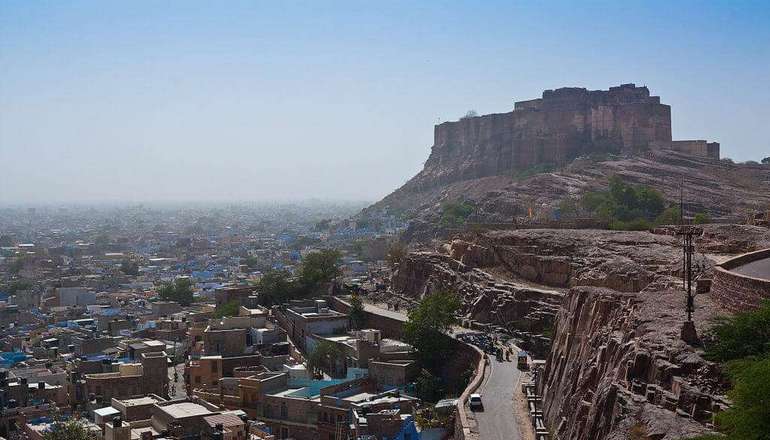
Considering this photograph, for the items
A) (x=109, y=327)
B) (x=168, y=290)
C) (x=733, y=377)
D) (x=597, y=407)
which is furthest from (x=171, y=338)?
(x=733, y=377)

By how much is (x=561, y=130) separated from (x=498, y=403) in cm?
5093

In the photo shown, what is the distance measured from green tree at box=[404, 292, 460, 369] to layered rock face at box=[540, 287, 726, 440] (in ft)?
24.0

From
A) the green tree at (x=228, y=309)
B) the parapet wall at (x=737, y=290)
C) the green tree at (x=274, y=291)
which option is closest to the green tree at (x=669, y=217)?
the green tree at (x=274, y=291)

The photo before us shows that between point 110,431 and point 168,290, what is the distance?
30173 mm

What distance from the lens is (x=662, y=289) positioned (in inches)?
870

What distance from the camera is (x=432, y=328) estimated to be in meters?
30.6

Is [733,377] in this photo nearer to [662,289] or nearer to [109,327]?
[662,289]

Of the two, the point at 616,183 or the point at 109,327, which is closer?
the point at 109,327

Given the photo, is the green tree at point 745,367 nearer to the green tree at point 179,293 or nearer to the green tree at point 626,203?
the green tree at point 626,203

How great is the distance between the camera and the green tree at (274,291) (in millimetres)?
Result: 41938

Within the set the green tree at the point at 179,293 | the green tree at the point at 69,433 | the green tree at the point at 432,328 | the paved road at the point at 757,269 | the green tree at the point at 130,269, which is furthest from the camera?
the green tree at the point at 130,269

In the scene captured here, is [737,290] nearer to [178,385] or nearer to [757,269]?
[757,269]

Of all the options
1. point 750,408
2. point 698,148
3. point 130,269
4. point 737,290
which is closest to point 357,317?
point 737,290

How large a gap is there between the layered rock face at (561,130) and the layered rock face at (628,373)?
4626cm
